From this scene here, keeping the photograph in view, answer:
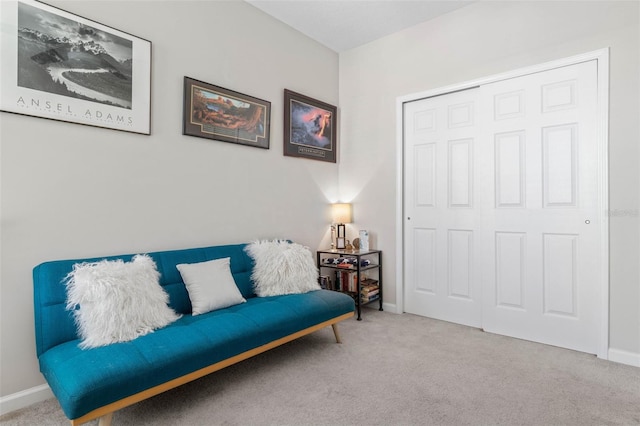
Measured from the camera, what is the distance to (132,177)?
7.99 ft

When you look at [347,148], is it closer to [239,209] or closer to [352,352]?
[239,209]

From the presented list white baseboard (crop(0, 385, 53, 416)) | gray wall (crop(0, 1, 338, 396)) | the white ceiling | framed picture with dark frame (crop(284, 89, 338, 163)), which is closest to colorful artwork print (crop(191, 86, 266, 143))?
gray wall (crop(0, 1, 338, 396))

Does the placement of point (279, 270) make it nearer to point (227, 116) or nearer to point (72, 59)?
point (227, 116)

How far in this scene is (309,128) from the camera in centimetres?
379

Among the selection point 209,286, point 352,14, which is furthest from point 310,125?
point 209,286

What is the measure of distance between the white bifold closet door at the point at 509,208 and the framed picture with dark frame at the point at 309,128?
0.89 metres

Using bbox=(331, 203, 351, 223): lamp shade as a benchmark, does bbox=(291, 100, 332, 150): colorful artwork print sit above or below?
above

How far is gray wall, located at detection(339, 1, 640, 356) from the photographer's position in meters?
2.47

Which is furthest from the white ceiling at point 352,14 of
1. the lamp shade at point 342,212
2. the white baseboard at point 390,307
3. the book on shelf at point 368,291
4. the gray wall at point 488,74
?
the white baseboard at point 390,307

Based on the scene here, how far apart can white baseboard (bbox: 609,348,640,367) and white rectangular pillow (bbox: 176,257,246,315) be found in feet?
8.93

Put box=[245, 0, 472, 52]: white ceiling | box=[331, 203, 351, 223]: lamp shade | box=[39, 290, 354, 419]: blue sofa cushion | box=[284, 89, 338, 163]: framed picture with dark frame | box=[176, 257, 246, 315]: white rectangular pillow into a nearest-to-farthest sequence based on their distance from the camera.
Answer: box=[39, 290, 354, 419]: blue sofa cushion → box=[176, 257, 246, 315]: white rectangular pillow → box=[245, 0, 472, 52]: white ceiling → box=[284, 89, 338, 163]: framed picture with dark frame → box=[331, 203, 351, 223]: lamp shade

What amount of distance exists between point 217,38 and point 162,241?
1757 millimetres

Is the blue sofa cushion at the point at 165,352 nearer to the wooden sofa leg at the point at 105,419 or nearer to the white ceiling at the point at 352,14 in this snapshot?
the wooden sofa leg at the point at 105,419

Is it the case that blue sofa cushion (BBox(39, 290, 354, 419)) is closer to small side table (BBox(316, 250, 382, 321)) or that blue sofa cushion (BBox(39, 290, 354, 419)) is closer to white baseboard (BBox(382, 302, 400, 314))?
small side table (BBox(316, 250, 382, 321))
